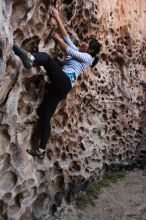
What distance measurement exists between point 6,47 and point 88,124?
95.6 inches

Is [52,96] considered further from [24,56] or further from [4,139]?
[24,56]

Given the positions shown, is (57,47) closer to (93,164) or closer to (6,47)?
(6,47)

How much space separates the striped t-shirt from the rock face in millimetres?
196

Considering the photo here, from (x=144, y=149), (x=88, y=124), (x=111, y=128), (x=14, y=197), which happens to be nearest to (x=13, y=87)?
(x=14, y=197)

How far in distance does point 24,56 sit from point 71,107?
1430 millimetres

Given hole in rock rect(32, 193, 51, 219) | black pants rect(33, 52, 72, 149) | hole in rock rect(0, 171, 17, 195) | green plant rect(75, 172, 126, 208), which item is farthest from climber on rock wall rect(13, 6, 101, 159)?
green plant rect(75, 172, 126, 208)

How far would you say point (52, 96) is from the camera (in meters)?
4.56

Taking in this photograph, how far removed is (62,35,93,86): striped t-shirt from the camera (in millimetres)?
4516

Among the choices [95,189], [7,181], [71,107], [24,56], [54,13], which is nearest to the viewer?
[24,56]

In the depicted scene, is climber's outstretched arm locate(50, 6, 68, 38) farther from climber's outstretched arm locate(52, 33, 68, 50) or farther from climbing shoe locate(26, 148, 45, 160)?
climbing shoe locate(26, 148, 45, 160)

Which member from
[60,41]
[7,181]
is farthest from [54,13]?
[7,181]

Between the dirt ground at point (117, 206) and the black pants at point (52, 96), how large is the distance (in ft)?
3.48

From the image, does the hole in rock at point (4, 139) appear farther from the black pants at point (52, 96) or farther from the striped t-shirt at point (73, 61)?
the striped t-shirt at point (73, 61)

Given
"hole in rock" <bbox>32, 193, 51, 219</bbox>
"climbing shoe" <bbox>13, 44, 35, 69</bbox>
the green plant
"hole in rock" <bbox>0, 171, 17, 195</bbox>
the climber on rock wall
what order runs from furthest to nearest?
the green plant, "hole in rock" <bbox>32, 193, 51, 219</bbox>, the climber on rock wall, "hole in rock" <bbox>0, 171, 17, 195</bbox>, "climbing shoe" <bbox>13, 44, 35, 69</bbox>
